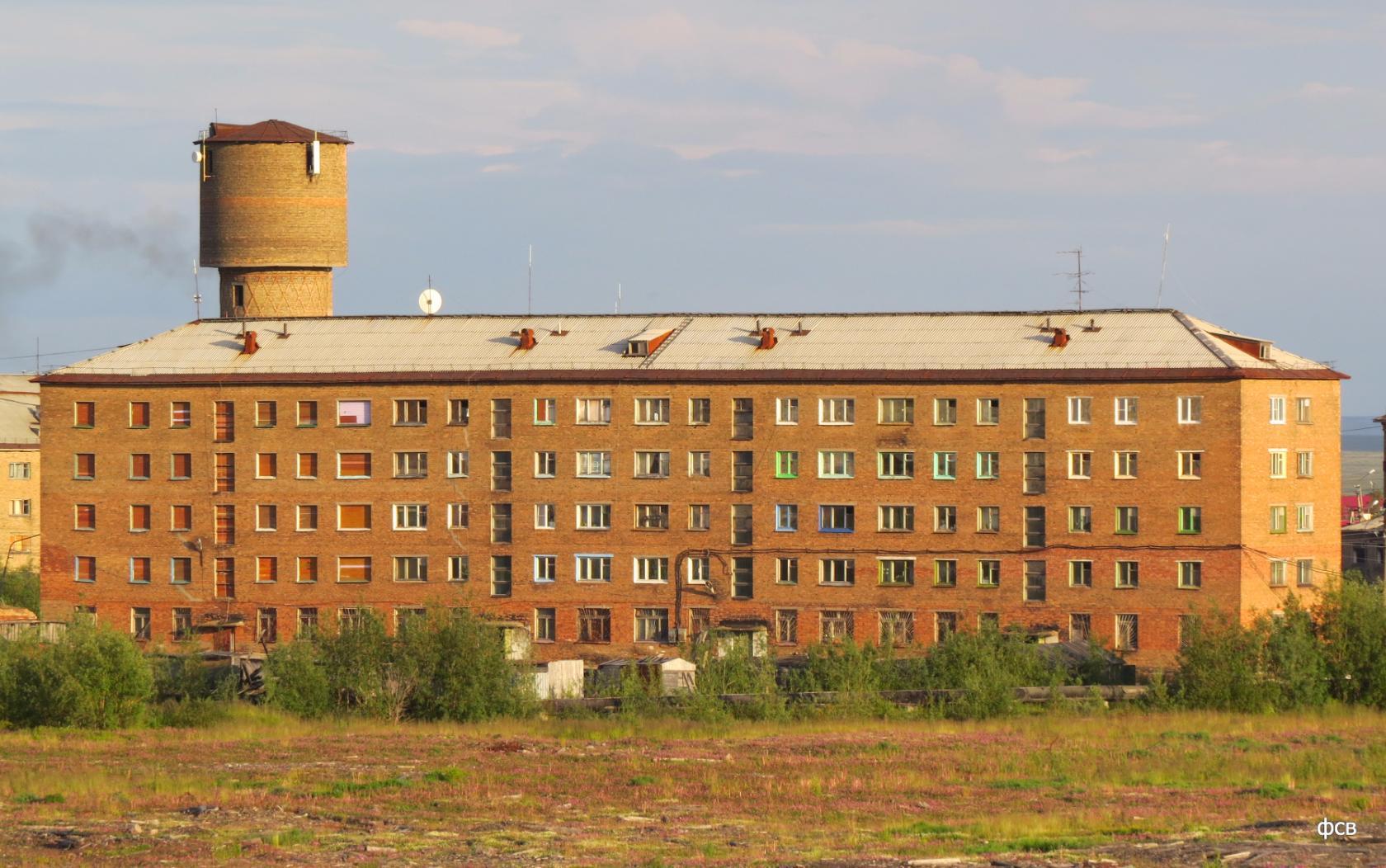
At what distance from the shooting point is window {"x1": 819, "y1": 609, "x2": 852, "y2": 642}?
3521 inches

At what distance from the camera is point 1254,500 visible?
8669 centimetres

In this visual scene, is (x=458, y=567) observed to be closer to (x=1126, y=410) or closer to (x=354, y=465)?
(x=354, y=465)

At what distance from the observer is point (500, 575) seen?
9288 cm

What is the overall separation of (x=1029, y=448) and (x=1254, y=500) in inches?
366

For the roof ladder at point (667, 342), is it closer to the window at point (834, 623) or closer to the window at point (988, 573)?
the window at point (834, 623)

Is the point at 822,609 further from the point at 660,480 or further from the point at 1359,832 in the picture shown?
the point at 1359,832

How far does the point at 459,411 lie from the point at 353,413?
190 inches

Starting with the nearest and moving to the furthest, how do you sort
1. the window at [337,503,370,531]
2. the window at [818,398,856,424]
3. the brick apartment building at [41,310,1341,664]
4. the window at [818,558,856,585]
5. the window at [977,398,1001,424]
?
the brick apartment building at [41,310,1341,664]
the window at [977,398,1001,424]
the window at [818,558,856,585]
the window at [818,398,856,424]
the window at [337,503,370,531]

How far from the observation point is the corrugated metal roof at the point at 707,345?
294ft

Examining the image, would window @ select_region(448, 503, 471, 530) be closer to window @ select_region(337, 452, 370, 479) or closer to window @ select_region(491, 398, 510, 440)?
window @ select_region(491, 398, 510, 440)

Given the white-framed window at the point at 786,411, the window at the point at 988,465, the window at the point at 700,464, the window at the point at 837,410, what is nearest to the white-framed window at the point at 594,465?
the window at the point at 700,464

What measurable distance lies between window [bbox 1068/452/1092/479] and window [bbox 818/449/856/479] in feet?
29.7

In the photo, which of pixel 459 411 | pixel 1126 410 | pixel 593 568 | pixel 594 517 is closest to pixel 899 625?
pixel 1126 410

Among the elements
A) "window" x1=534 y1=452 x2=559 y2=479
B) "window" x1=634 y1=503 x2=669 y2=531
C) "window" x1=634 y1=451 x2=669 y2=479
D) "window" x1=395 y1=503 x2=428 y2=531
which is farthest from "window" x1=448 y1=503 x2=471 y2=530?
"window" x1=634 y1=451 x2=669 y2=479
